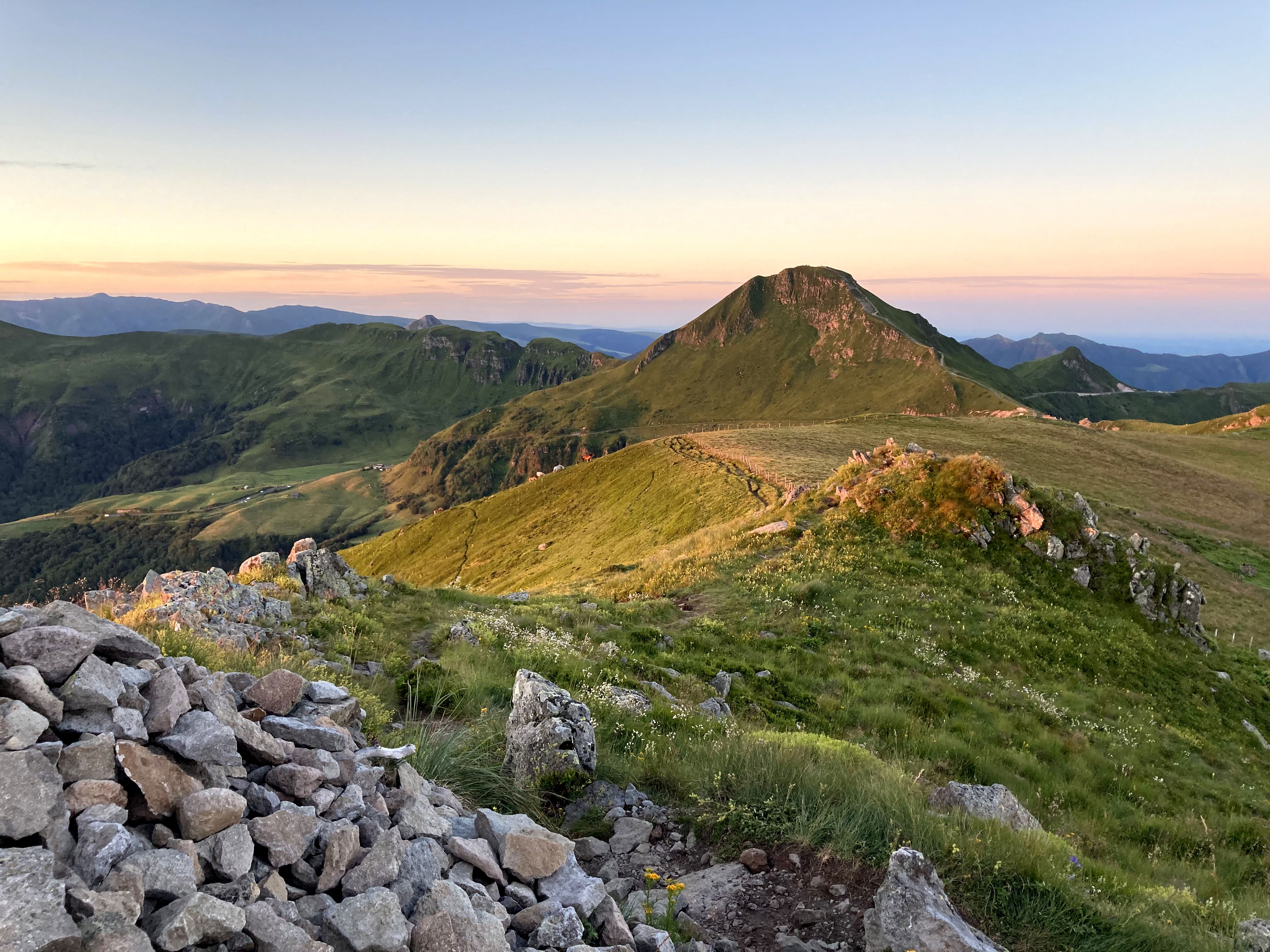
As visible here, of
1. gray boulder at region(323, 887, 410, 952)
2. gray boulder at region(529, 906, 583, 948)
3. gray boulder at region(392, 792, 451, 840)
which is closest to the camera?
gray boulder at region(323, 887, 410, 952)

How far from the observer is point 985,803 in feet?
30.5

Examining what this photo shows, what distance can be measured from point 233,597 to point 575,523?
57352 millimetres

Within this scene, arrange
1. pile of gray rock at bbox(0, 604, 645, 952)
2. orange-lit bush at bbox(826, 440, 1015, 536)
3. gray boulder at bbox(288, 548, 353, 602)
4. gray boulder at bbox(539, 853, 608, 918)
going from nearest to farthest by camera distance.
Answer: pile of gray rock at bbox(0, 604, 645, 952) → gray boulder at bbox(539, 853, 608, 918) → gray boulder at bbox(288, 548, 353, 602) → orange-lit bush at bbox(826, 440, 1015, 536)

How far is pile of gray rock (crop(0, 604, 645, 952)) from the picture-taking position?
172 inches

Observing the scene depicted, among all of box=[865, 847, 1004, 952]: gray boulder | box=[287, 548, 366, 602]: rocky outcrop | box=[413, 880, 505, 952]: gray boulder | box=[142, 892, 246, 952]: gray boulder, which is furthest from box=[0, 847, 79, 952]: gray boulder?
box=[287, 548, 366, 602]: rocky outcrop

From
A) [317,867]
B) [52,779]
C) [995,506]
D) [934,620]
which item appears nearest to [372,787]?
[317,867]

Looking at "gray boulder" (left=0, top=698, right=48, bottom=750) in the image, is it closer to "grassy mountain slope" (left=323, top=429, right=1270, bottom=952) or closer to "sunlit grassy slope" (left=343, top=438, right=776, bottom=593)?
"grassy mountain slope" (left=323, top=429, right=1270, bottom=952)

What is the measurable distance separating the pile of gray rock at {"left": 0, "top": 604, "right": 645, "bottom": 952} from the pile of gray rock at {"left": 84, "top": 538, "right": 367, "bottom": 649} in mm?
4828

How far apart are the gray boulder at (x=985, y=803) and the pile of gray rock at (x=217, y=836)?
5.37 meters

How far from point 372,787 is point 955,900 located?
6081 mm

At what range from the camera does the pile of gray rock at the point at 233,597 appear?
1202 cm

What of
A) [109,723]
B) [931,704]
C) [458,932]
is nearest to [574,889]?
[458,932]

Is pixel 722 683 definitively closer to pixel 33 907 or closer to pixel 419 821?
pixel 419 821

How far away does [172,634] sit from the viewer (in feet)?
31.7
